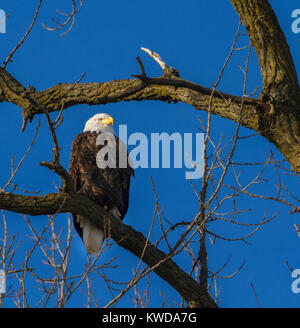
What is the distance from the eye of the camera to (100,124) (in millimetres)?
6160

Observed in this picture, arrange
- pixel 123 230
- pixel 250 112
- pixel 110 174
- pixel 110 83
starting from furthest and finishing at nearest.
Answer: pixel 110 174
pixel 110 83
pixel 123 230
pixel 250 112

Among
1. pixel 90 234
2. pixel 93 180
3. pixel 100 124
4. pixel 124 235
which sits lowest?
pixel 124 235

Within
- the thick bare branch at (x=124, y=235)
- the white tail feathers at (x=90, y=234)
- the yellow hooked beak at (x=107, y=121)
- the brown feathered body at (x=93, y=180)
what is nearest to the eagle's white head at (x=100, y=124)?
the yellow hooked beak at (x=107, y=121)

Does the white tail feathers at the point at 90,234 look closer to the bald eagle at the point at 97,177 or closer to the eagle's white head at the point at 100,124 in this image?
the bald eagle at the point at 97,177

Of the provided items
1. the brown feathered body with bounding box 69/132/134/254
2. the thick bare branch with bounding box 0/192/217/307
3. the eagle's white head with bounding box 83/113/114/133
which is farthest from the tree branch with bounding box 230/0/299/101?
the eagle's white head with bounding box 83/113/114/133

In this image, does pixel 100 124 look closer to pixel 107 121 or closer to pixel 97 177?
pixel 107 121

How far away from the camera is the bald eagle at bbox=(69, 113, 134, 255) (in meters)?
5.46

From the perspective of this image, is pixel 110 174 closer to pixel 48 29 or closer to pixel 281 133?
pixel 48 29

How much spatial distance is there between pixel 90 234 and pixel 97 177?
558mm

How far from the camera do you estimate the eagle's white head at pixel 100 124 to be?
610 cm

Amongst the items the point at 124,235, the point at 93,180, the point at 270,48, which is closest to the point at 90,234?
the point at 93,180
